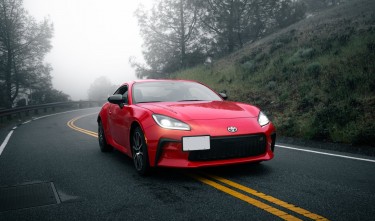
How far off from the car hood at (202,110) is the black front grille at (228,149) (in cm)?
41

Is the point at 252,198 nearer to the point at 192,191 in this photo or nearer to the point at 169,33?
the point at 192,191

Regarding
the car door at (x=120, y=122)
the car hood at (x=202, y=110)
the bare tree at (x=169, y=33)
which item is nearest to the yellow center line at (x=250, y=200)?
the car hood at (x=202, y=110)

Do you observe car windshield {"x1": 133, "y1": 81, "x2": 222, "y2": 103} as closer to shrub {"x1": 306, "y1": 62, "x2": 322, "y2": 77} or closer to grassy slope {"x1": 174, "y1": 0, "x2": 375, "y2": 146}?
grassy slope {"x1": 174, "y1": 0, "x2": 375, "y2": 146}

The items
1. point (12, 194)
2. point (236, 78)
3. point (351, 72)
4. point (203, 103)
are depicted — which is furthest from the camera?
point (236, 78)

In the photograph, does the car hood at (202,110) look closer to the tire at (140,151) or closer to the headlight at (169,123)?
the headlight at (169,123)

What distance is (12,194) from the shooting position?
444 centimetres

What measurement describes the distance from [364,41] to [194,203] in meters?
14.6

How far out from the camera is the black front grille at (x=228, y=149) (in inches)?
178

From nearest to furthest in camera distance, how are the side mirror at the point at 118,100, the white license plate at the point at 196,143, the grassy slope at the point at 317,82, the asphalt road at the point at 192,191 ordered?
the asphalt road at the point at 192,191 < the white license plate at the point at 196,143 < the side mirror at the point at 118,100 < the grassy slope at the point at 317,82

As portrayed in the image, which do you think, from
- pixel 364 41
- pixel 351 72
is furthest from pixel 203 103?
pixel 364 41

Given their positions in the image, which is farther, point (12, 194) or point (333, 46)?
point (333, 46)

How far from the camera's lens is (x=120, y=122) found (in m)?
6.05

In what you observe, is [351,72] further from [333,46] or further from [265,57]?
[265,57]

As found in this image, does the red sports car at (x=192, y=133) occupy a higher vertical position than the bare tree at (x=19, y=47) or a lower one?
lower
